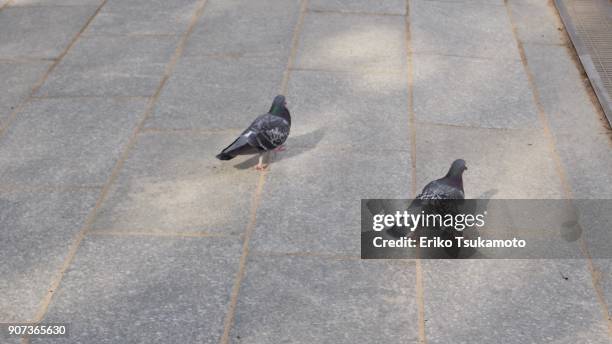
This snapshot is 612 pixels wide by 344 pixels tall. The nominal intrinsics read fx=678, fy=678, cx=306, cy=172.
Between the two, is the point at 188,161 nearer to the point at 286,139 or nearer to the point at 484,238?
the point at 286,139

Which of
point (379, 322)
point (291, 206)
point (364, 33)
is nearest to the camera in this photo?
point (379, 322)

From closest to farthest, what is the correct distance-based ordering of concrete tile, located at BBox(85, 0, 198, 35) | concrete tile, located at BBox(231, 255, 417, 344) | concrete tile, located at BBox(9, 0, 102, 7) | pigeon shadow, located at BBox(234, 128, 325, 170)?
concrete tile, located at BBox(231, 255, 417, 344) < pigeon shadow, located at BBox(234, 128, 325, 170) < concrete tile, located at BBox(85, 0, 198, 35) < concrete tile, located at BBox(9, 0, 102, 7)

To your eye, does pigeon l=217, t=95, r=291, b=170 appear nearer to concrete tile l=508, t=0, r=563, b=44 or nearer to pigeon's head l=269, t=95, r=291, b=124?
pigeon's head l=269, t=95, r=291, b=124

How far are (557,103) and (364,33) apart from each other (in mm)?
3129

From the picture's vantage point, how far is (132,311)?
5.77 m

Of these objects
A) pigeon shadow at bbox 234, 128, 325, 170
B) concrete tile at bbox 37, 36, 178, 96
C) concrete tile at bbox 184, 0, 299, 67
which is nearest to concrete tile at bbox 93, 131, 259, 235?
pigeon shadow at bbox 234, 128, 325, 170

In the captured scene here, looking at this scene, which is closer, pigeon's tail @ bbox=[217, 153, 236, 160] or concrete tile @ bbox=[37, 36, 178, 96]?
pigeon's tail @ bbox=[217, 153, 236, 160]

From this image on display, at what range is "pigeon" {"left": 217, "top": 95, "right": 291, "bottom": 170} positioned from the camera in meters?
7.12

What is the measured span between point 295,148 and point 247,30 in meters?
3.42

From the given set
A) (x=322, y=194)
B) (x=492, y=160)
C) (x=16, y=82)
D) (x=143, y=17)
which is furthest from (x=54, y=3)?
(x=492, y=160)

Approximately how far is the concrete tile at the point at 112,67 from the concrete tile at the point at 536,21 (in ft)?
17.8

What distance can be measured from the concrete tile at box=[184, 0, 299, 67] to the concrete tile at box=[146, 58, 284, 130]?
300 millimetres

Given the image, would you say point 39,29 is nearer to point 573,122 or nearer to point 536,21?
point 536,21

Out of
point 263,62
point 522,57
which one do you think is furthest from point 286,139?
point 522,57
